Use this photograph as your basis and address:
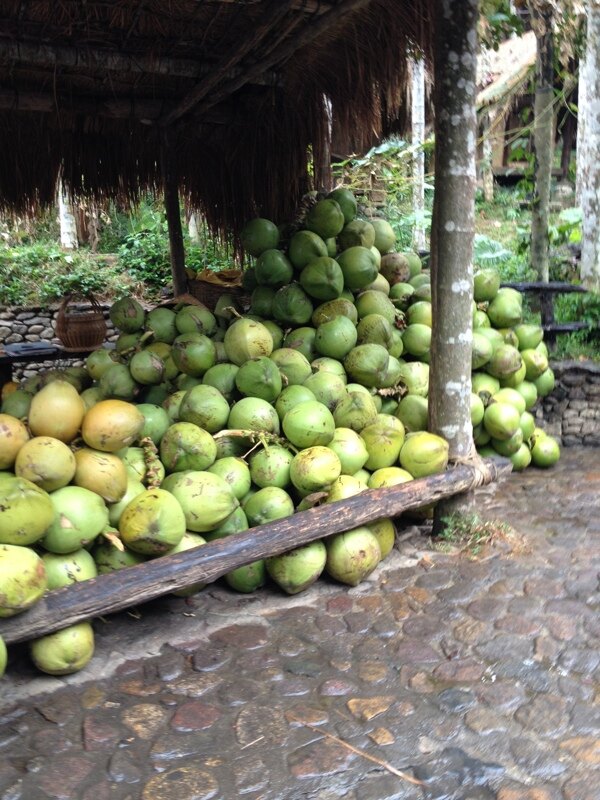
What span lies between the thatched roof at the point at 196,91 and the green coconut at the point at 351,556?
268 centimetres

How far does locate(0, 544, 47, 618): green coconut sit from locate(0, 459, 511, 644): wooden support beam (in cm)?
10

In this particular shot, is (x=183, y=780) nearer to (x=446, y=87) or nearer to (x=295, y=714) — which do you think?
(x=295, y=714)

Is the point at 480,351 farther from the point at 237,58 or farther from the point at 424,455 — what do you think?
the point at 237,58

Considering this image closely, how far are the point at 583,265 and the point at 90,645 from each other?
571cm

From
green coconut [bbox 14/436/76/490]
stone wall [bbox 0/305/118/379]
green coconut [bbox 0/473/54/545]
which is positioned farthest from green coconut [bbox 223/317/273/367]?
stone wall [bbox 0/305/118/379]

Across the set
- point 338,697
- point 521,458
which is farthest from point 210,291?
point 338,697

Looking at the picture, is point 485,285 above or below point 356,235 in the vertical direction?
below

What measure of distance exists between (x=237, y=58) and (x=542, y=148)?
147 inches

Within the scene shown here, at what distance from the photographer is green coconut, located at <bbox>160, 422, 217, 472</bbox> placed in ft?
10.2

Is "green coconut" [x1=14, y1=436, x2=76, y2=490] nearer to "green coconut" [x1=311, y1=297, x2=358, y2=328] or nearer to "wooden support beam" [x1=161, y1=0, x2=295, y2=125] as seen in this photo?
"green coconut" [x1=311, y1=297, x2=358, y2=328]

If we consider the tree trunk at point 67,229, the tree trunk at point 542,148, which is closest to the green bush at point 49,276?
the tree trunk at point 67,229

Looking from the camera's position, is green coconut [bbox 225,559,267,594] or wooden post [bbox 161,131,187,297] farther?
wooden post [bbox 161,131,187,297]

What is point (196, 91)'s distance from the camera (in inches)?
177

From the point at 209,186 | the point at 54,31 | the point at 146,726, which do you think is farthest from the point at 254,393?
the point at 209,186
